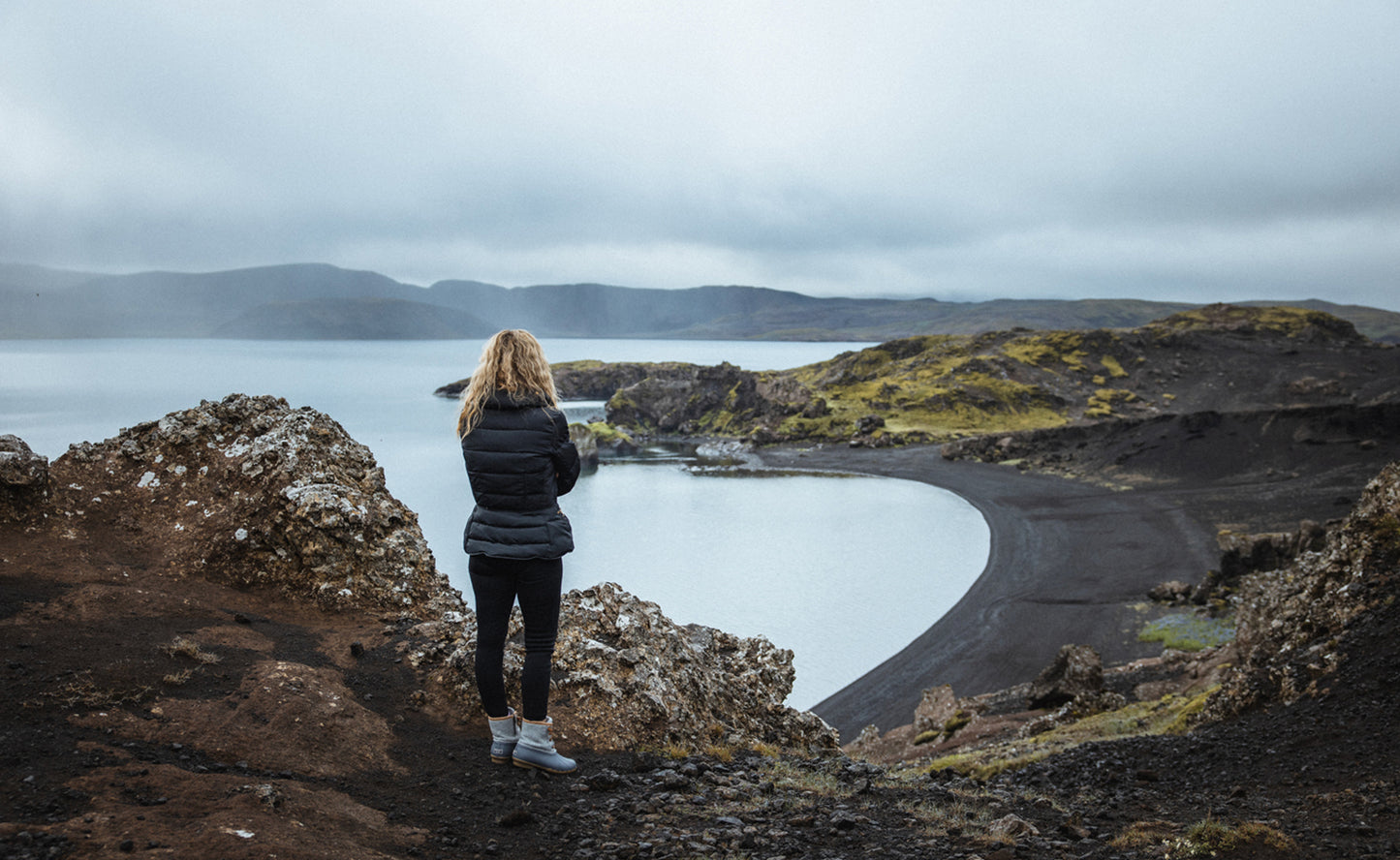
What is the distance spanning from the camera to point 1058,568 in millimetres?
46594

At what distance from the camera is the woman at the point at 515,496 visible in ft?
19.8

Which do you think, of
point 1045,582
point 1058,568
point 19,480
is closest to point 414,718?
point 19,480

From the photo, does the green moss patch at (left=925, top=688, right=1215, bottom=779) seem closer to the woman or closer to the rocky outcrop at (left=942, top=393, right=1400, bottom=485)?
the woman

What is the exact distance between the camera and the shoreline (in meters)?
31.9

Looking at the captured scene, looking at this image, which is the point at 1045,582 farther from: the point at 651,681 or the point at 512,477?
the point at 512,477

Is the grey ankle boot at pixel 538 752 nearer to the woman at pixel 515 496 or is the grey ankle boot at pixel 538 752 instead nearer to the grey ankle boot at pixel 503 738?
the grey ankle boot at pixel 503 738

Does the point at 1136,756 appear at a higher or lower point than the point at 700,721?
lower

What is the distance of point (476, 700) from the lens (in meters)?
7.81

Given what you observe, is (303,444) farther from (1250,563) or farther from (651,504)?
(651,504)

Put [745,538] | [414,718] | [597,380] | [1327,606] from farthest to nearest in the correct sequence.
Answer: [597,380] < [745,538] < [1327,606] < [414,718]

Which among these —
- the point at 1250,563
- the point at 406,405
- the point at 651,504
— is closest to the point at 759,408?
the point at 651,504

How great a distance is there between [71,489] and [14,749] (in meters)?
5.93

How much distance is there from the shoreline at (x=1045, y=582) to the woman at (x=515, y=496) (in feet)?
80.3

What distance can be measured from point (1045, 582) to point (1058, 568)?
3.23m
